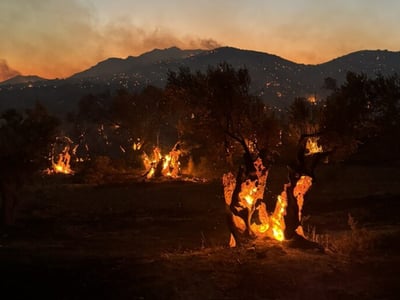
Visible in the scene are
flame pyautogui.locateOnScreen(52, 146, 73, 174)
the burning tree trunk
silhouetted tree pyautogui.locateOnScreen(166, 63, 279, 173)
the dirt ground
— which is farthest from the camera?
flame pyautogui.locateOnScreen(52, 146, 73, 174)

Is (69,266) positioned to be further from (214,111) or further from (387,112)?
(387,112)

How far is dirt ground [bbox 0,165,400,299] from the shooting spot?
12180mm

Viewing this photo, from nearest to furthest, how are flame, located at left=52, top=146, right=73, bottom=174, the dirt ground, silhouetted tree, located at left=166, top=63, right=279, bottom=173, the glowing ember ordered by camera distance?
the dirt ground, silhouetted tree, located at left=166, top=63, right=279, bottom=173, the glowing ember, flame, located at left=52, top=146, right=73, bottom=174

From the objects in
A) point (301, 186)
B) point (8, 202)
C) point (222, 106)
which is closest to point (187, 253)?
point (301, 186)

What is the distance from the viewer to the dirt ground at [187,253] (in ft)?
40.0

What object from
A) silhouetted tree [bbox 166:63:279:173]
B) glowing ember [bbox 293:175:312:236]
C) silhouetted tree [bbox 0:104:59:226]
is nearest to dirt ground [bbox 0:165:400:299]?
glowing ember [bbox 293:175:312:236]

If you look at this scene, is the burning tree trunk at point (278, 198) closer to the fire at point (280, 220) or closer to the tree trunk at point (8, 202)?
the fire at point (280, 220)

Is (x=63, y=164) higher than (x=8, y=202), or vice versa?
(x=63, y=164)

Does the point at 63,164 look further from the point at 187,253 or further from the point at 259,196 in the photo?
the point at 187,253

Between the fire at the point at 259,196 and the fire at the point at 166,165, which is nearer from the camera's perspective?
the fire at the point at 259,196

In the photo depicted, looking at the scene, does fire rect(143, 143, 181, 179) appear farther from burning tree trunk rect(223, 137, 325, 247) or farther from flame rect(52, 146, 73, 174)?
burning tree trunk rect(223, 137, 325, 247)

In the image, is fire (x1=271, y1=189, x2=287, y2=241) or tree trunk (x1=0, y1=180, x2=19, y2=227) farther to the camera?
tree trunk (x1=0, y1=180, x2=19, y2=227)

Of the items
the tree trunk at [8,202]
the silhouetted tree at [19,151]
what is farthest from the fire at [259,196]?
the tree trunk at [8,202]

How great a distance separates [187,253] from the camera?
16422mm
